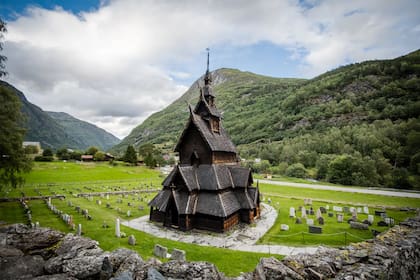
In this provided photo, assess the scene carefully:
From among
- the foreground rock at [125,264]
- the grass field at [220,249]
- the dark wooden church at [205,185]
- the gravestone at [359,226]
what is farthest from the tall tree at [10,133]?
the gravestone at [359,226]

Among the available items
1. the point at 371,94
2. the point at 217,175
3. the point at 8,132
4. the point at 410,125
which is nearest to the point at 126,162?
the point at 8,132

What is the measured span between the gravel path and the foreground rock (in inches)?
335

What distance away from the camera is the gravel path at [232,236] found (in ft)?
47.1

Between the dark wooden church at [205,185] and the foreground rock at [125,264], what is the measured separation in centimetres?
1174

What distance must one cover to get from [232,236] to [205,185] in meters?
4.76

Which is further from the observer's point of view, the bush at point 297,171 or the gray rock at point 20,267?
the bush at point 297,171

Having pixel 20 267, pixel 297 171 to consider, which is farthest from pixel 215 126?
pixel 297 171

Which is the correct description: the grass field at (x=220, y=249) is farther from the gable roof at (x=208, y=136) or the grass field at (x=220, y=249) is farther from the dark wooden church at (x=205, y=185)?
the gable roof at (x=208, y=136)

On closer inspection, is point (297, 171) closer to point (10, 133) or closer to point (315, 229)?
point (315, 229)

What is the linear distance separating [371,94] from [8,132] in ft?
512

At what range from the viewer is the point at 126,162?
9275cm

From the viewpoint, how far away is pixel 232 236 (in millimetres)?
16594

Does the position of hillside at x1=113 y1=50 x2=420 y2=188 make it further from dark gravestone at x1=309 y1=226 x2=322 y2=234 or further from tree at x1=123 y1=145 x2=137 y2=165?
tree at x1=123 y1=145 x2=137 y2=165

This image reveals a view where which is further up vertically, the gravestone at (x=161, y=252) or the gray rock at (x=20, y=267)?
the gray rock at (x=20, y=267)
